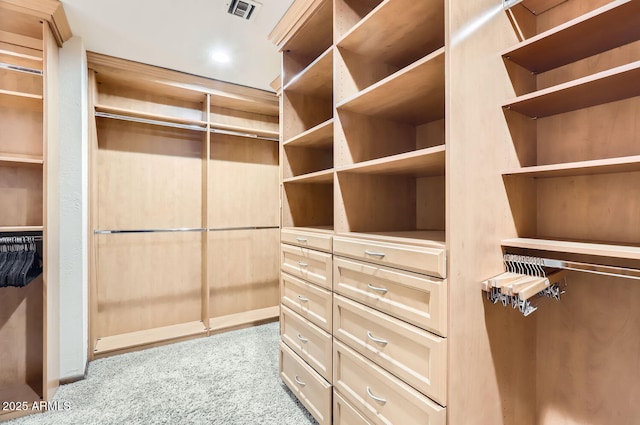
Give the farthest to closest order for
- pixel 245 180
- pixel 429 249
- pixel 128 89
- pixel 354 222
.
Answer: pixel 245 180 < pixel 128 89 < pixel 354 222 < pixel 429 249

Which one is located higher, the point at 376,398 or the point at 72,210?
the point at 72,210

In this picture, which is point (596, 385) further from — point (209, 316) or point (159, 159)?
point (159, 159)

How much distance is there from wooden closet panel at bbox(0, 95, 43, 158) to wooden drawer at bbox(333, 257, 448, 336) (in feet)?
7.21

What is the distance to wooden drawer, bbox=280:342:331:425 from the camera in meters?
1.56

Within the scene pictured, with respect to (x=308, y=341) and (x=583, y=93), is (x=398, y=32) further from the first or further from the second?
(x=308, y=341)

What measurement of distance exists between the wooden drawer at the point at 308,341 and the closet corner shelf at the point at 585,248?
38.5 inches

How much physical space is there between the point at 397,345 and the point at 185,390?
165 centimetres

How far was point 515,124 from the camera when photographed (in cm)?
121

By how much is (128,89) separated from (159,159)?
660 mm

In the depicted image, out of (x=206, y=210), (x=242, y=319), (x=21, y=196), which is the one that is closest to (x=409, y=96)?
(x=206, y=210)

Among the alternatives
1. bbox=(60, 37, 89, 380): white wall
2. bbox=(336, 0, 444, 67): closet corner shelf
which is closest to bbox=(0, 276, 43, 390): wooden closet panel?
bbox=(60, 37, 89, 380): white wall

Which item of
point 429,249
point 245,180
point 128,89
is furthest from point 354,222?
point 128,89

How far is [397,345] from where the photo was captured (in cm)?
116

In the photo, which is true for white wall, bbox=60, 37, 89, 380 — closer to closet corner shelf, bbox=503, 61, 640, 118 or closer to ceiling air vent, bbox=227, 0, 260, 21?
ceiling air vent, bbox=227, 0, 260, 21
